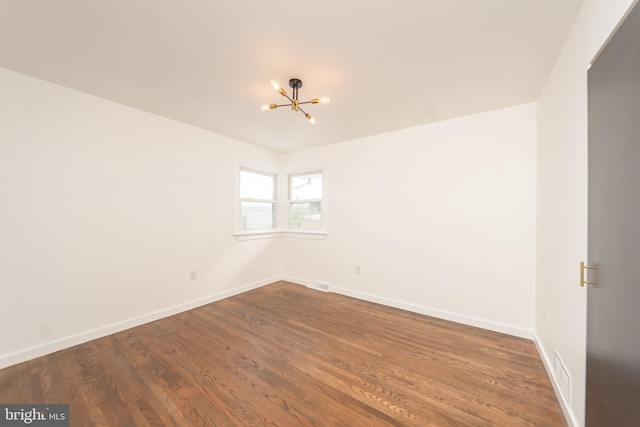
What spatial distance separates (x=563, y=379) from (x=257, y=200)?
4.01 metres

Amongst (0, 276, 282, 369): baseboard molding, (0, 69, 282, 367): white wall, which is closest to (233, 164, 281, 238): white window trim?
(0, 69, 282, 367): white wall

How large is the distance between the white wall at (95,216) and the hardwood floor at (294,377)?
1.12ft

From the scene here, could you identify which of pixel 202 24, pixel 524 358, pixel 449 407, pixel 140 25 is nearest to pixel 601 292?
pixel 449 407

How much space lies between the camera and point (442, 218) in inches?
116

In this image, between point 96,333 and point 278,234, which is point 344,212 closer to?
point 278,234

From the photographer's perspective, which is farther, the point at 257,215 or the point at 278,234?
the point at 278,234

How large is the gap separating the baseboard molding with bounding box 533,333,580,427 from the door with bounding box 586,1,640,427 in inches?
10.9

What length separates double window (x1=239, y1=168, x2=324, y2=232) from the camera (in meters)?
4.06

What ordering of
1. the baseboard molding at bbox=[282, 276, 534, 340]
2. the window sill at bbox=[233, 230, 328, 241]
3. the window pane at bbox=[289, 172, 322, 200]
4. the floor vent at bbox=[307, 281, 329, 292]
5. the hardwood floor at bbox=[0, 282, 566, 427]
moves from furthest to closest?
the window pane at bbox=[289, 172, 322, 200] → the floor vent at bbox=[307, 281, 329, 292] → the window sill at bbox=[233, 230, 328, 241] → the baseboard molding at bbox=[282, 276, 534, 340] → the hardwood floor at bbox=[0, 282, 566, 427]

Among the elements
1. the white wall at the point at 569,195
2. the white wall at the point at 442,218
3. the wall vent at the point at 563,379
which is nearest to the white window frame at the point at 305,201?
the white wall at the point at 442,218

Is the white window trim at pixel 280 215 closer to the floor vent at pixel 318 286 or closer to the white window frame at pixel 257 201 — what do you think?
the white window frame at pixel 257 201

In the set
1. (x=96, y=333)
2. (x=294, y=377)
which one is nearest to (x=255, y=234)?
(x=96, y=333)

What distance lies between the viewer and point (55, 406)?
1.53m

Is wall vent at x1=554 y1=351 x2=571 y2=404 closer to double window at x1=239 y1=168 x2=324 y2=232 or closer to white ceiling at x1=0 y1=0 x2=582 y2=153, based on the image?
white ceiling at x1=0 y1=0 x2=582 y2=153
